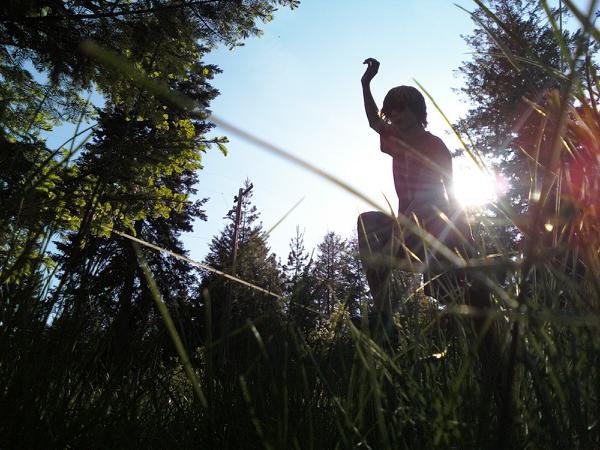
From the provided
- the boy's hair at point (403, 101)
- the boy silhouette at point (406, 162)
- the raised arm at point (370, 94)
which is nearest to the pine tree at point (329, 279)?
the boy silhouette at point (406, 162)

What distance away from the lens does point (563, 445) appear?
667 millimetres

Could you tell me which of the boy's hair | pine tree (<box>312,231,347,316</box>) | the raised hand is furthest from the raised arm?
pine tree (<box>312,231,347,316</box>)

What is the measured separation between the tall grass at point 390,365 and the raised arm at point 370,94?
184 centimetres

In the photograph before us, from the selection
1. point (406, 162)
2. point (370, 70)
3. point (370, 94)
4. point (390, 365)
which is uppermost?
point (370, 70)

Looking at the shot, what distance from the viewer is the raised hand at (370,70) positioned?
3.25m

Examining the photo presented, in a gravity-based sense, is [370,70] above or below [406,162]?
above

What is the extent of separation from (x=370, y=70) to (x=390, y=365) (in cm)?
281

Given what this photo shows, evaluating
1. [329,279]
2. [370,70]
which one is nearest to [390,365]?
[329,279]

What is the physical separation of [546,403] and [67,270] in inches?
39.5

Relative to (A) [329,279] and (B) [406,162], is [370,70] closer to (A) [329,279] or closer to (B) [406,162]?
(B) [406,162]

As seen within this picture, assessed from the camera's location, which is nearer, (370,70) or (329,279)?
(329,279)

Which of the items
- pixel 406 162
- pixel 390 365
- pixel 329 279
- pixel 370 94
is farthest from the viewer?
pixel 370 94

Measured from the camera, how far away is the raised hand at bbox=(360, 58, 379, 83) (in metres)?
3.25

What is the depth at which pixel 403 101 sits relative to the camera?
3.23m
